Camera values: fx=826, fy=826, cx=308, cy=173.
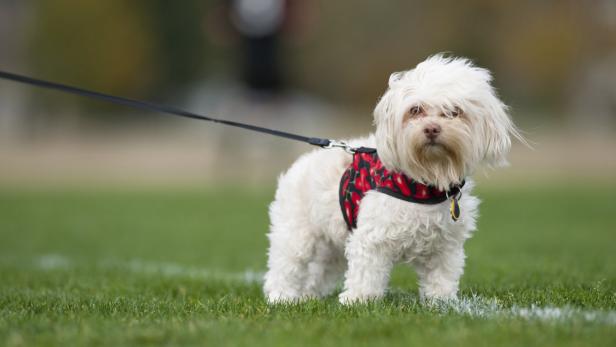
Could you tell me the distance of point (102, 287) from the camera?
6.73 meters

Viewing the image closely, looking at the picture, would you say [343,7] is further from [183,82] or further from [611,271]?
[611,271]

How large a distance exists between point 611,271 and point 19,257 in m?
6.85

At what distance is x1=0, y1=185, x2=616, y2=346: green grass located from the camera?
13.5ft

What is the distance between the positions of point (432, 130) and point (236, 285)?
8.82ft

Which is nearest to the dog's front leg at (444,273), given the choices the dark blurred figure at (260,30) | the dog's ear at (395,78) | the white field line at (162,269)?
the dog's ear at (395,78)

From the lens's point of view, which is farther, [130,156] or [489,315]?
[130,156]

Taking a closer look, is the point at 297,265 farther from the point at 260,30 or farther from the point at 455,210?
the point at 260,30

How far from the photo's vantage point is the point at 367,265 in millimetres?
5199

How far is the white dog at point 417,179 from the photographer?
4.93 meters

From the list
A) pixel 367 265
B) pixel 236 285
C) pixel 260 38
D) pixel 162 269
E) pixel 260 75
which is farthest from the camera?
pixel 260 75

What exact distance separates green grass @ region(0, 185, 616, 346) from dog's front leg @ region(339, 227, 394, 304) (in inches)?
5.9

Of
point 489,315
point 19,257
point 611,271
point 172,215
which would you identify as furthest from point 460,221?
point 172,215

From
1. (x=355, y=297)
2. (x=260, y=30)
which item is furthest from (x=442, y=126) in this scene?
(x=260, y=30)

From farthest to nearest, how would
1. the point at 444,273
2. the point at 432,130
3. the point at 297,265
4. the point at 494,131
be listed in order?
the point at 297,265
the point at 444,273
the point at 494,131
the point at 432,130
